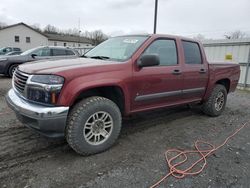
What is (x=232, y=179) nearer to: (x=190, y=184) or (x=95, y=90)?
(x=190, y=184)

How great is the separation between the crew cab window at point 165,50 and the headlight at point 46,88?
5.52 ft

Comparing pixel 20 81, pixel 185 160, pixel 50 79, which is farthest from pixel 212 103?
pixel 20 81

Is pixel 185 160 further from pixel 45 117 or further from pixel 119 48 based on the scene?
pixel 119 48

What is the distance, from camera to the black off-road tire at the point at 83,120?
2.98 m

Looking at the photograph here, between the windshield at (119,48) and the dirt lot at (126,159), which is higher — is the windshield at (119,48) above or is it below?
above

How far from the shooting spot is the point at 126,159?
318 cm

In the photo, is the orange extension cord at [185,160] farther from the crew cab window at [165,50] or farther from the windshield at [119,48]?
the windshield at [119,48]

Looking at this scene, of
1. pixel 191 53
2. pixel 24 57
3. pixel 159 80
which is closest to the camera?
pixel 159 80

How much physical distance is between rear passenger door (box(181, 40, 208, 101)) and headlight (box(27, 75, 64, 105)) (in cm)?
253

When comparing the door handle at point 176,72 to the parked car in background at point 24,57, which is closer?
the door handle at point 176,72

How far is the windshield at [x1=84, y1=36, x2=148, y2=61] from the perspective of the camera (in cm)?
370

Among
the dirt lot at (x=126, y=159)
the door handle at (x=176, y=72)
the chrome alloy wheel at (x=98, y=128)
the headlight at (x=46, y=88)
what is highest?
the door handle at (x=176, y=72)

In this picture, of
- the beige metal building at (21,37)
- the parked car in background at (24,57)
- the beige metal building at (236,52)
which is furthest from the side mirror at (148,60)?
the beige metal building at (21,37)

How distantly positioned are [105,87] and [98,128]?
62 centimetres
